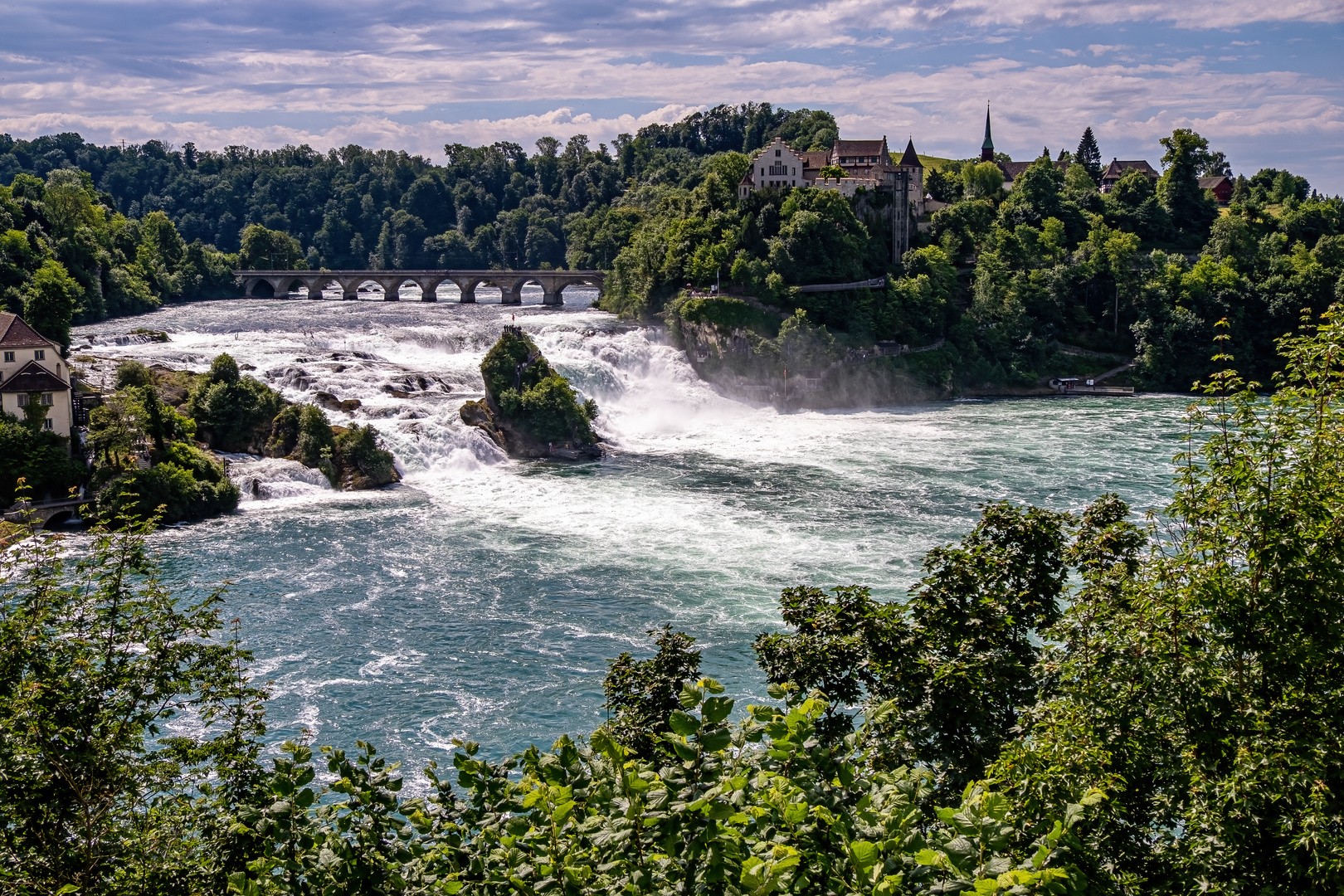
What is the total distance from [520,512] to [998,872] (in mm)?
43390

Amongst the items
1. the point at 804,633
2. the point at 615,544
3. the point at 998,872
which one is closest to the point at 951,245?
the point at 615,544

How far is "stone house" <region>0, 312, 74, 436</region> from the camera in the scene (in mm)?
48594

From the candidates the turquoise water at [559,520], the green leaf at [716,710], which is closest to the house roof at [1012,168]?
the turquoise water at [559,520]

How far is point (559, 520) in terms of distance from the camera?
161 ft

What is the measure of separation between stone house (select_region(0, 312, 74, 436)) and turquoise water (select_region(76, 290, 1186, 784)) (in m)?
8.55

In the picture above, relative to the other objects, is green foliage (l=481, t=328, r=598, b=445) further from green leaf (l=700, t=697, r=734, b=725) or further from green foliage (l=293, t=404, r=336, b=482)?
green leaf (l=700, t=697, r=734, b=725)

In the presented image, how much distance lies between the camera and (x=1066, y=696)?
13.1m

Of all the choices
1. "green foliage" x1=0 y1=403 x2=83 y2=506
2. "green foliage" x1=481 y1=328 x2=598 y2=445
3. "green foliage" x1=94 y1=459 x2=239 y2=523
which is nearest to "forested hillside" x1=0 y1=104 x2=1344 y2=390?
"green foliage" x1=0 y1=403 x2=83 y2=506

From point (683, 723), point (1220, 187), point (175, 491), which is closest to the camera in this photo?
point (683, 723)

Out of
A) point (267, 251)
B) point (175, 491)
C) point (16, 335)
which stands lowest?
point (175, 491)

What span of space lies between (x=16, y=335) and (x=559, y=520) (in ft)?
91.9

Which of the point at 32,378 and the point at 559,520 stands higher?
the point at 32,378

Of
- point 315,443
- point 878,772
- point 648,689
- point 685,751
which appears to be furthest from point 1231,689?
point 315,443

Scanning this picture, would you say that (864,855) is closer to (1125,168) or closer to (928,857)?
(928,857)
